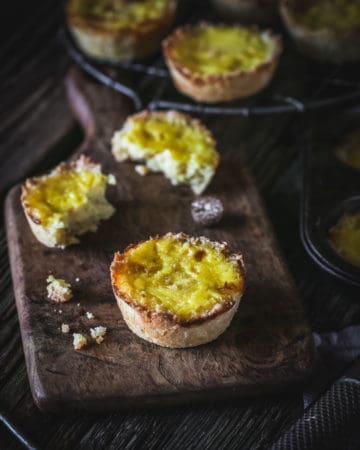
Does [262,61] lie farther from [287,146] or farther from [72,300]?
[72,300]

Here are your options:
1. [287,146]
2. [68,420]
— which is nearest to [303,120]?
[287,146]

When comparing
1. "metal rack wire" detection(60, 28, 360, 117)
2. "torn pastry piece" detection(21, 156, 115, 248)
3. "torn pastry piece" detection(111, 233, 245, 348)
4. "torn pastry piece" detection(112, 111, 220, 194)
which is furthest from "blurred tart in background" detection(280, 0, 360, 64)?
"torn pastry piece" detection(111, 233, 245, 348)

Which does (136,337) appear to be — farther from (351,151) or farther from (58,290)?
(351,151)

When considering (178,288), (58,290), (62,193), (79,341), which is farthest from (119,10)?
(79,341)

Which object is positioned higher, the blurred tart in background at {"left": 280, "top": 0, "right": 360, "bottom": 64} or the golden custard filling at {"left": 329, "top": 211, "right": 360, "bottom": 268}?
the blurred tart in background at {"left": 280, "top": 0, "right": 360, "bottom": 64}

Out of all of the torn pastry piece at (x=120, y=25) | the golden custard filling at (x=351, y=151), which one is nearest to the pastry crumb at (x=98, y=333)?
the golden custard filling at (x=351, y=151)

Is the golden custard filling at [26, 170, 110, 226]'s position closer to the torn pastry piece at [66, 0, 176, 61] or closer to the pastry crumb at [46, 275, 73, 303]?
the pastry crumb at [46, 275, 73, 303]

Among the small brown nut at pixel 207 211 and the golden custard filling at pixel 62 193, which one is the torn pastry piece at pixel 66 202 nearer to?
the golden custard filling at pixel 62 193

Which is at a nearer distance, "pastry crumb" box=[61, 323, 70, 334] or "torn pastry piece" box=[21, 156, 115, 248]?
"pastry crumb" box=[61, 323, 70, 334]
